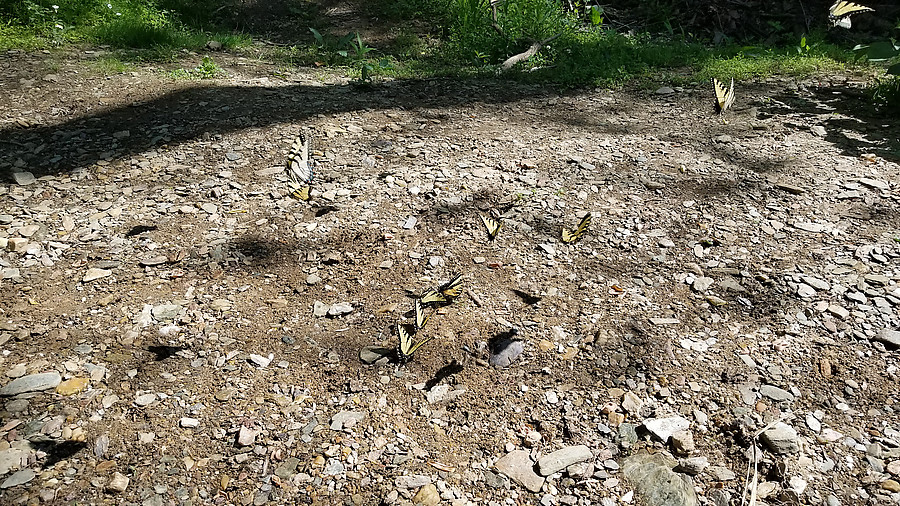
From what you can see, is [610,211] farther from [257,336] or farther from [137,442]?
[137,442]

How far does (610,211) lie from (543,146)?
796mm

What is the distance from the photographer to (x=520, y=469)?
6.05 ft

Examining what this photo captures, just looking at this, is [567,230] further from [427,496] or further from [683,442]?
[427,496]

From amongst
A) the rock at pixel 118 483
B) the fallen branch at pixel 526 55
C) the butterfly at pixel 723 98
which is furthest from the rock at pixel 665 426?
the fallen branch at pixel 526 55

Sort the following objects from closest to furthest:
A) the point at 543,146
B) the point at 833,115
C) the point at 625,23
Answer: the point at 543,146 → the point at 833,115 → the point at 625,23

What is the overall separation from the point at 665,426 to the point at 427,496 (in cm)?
76

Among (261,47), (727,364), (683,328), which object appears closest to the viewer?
(727,364)

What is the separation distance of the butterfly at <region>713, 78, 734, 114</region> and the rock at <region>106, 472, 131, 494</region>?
398 centimetres

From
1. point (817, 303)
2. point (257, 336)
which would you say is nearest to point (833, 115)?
point (817, 303)

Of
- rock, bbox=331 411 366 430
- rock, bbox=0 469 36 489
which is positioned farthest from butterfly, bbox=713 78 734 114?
rock, bbox=0 469 36 489

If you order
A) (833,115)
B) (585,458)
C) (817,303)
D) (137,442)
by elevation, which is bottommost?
(137,442)

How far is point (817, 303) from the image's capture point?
2473 millimetres

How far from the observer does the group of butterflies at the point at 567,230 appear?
2881 mm

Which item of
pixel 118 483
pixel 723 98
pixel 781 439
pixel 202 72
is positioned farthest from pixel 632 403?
pixel 202 72
